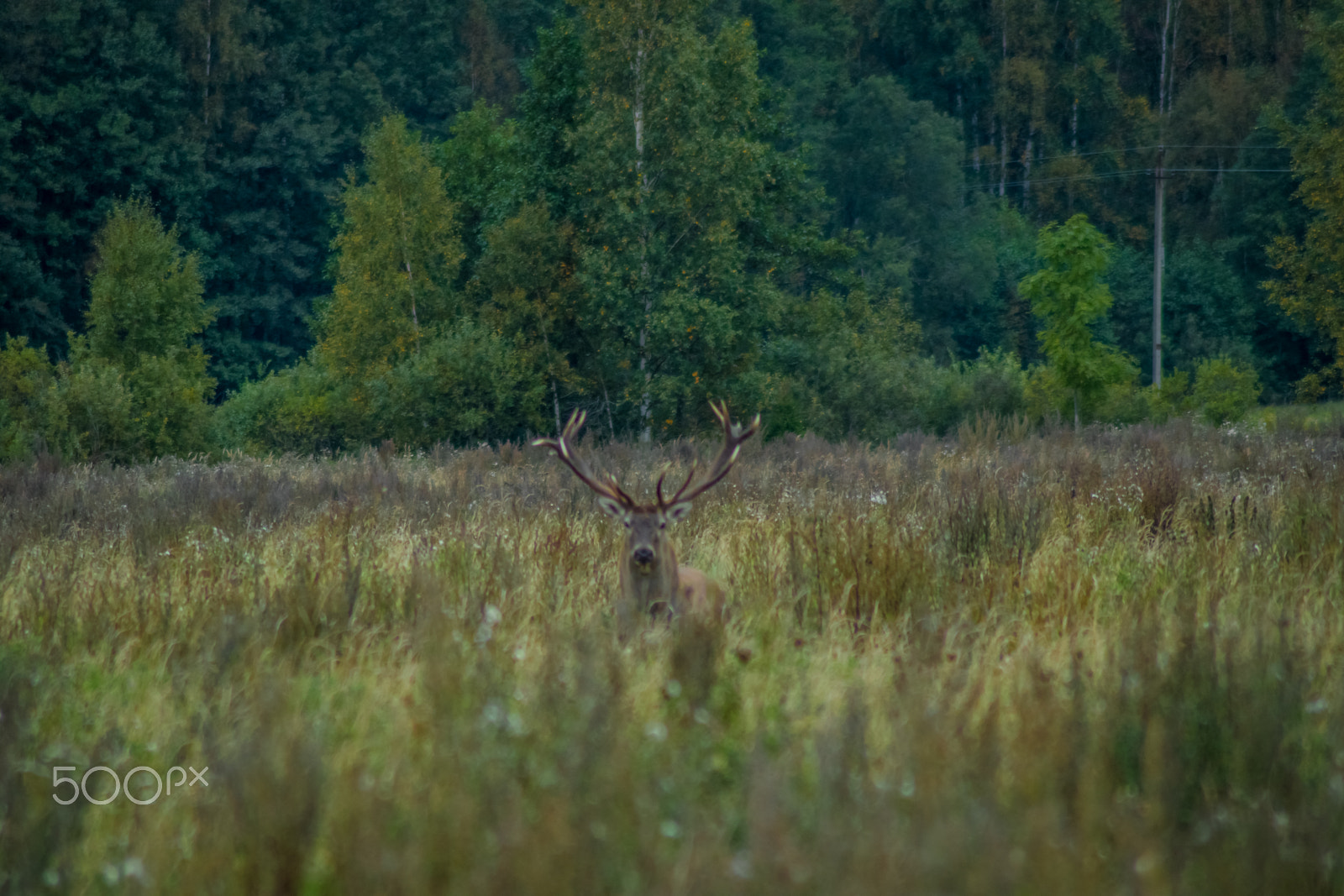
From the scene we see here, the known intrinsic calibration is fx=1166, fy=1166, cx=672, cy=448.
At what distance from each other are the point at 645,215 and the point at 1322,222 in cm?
2241

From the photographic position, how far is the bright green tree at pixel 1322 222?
32688 millimetres

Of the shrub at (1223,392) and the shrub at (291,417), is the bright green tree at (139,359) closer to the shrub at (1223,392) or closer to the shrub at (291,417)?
the shrub at (291,417)

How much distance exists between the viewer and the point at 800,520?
28.6ft

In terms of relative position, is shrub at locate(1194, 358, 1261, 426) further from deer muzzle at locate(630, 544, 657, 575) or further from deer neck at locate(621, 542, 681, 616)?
deer muzzle at locate(630, 544, 657, 575)

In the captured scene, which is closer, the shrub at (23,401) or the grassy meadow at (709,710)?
the grassy meadow at (709,710)

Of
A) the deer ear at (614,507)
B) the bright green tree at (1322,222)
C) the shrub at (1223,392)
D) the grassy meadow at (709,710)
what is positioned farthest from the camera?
the bright green tree at (1322,222)

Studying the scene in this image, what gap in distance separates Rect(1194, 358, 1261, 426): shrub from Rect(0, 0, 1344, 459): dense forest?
0.37 ft

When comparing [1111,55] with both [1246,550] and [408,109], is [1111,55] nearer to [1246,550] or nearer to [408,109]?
[408,109]

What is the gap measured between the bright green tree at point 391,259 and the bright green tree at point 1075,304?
14.4 m

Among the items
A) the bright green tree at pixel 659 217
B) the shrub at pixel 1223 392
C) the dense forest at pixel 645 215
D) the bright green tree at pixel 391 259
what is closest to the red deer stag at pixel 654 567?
the dense forest at pixel 645 215

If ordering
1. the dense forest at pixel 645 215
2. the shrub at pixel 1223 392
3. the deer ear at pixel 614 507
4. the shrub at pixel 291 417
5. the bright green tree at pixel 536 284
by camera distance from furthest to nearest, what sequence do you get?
the shrub at pixel 291 417 < the shrub at pixel 1223 392 < the bright green tree at pixel 536 284 < the dense forest at pixel 645 215 < the deer ear at pixel 614 507

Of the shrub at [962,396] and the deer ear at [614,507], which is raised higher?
the deer ear at [614,507]

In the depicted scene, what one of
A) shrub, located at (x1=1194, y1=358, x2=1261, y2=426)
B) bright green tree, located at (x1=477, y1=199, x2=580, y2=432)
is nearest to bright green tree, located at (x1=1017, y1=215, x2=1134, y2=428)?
shrub, located at (x1=1194, y1=358, x2=1261, y2=426)

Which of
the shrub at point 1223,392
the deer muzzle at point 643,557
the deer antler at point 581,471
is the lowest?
the shrub at point 1223,392
